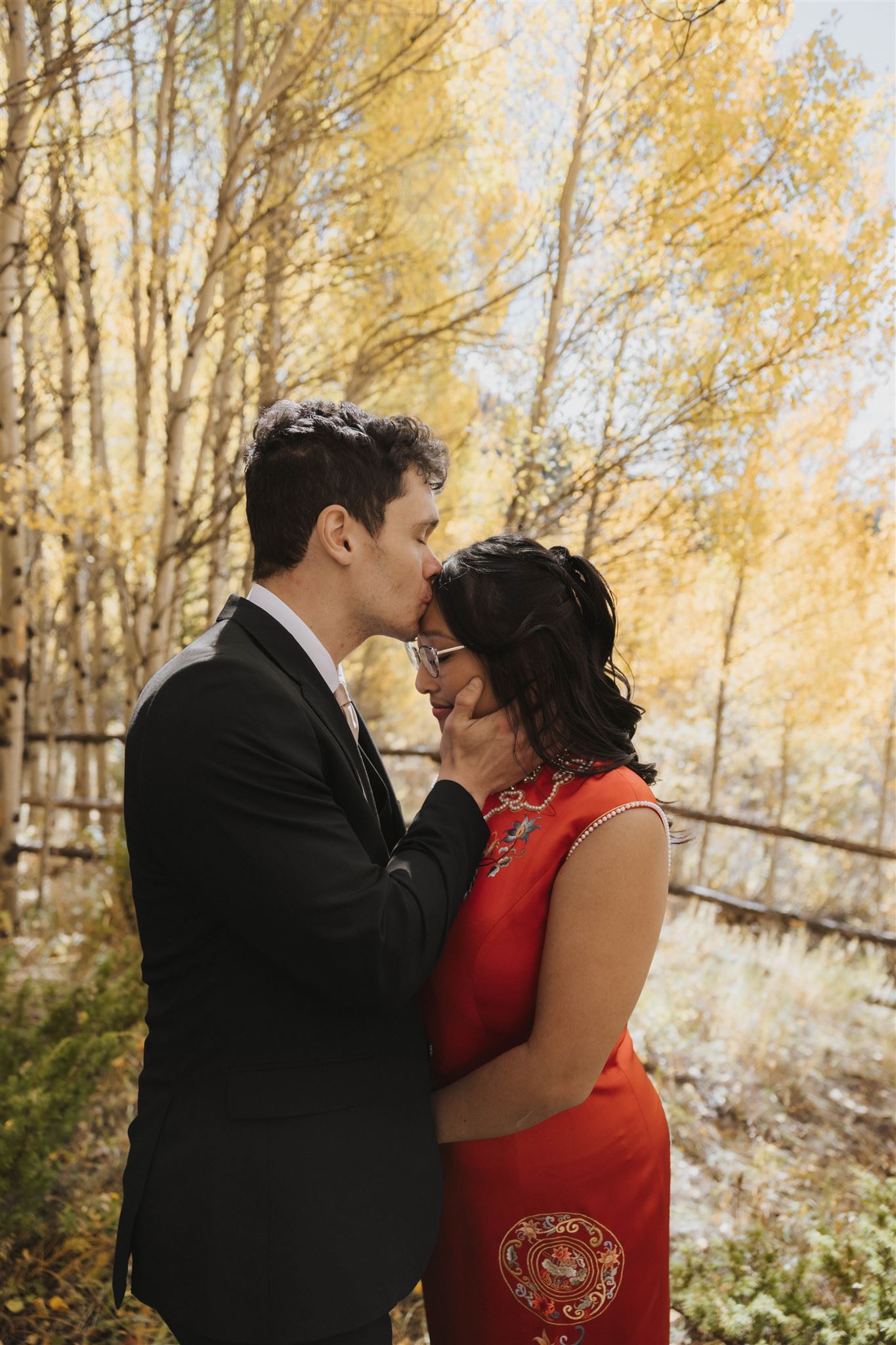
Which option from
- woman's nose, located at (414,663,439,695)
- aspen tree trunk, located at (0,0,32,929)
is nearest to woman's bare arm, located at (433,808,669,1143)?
woman's nose, located at (414,663,439,695)

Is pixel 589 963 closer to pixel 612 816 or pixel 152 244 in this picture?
pixel 612 816

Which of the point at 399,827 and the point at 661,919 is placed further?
the point at 399,827

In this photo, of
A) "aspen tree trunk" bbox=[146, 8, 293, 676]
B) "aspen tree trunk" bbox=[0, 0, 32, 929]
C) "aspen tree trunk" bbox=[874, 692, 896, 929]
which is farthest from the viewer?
"aspen tree trunk" bbox=[874, 692, 896, 929]

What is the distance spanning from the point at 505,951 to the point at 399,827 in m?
0.49

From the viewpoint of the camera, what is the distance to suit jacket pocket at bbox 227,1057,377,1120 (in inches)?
52.9

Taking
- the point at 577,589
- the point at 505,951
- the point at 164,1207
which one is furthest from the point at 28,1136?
the point at 577,589

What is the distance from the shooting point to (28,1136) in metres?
2.63

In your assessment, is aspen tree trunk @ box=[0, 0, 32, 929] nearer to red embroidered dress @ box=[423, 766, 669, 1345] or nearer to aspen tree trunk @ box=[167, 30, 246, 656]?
aspen tree trunk @ box=[167, 30, 246, 656]

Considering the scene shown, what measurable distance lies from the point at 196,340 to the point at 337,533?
301 centimetres

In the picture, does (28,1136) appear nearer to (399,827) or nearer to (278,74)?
(399,827)

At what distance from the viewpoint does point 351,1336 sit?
4.52 feet

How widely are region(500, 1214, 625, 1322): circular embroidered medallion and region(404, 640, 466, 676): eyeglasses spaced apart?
3.31 ft

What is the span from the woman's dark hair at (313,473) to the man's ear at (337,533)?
0.02m

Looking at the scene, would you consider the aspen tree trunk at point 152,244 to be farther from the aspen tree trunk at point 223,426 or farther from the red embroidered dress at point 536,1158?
the red embroidered dress at point 536,1158
